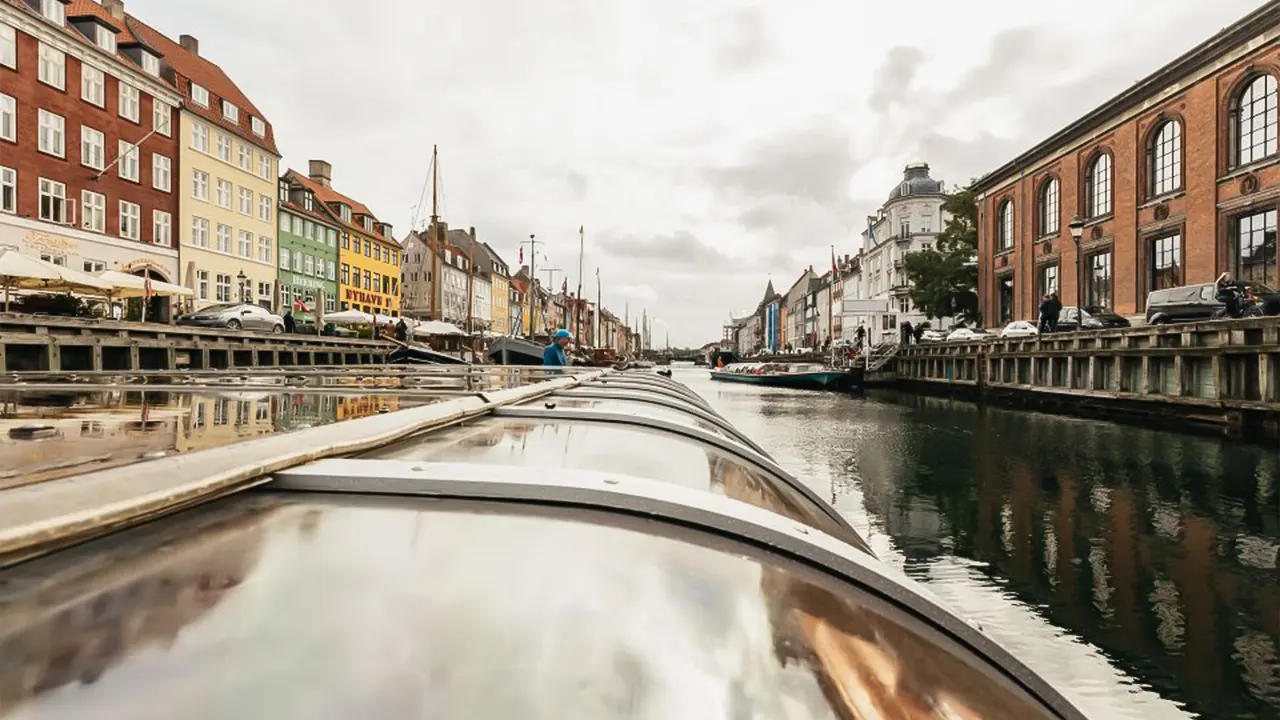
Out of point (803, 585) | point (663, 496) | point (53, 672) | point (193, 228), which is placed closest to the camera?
point (53, 672)

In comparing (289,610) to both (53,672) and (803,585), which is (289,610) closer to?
(53,672)

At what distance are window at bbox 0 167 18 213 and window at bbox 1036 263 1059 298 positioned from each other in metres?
42.2

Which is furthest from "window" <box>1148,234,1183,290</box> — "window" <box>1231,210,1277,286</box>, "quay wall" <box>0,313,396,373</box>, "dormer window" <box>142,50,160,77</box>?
"dormer window" <box>142,50,160,77</box>

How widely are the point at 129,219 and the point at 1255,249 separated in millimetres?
39805

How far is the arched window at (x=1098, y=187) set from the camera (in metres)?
33.3

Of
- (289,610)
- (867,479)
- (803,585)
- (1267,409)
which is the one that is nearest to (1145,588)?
(867,479)

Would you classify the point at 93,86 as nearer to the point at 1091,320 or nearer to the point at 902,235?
the point at 1091,320

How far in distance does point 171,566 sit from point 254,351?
783 inches

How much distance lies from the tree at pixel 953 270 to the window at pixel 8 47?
46.3 meters

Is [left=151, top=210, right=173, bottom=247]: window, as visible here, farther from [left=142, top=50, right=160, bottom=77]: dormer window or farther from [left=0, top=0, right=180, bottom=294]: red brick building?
[left=142, top=50, right=160, bottom=77]: dormer window

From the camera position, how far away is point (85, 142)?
26.9 metres

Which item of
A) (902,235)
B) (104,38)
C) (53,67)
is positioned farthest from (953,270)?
(53,67)

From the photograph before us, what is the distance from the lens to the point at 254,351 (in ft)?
61.6

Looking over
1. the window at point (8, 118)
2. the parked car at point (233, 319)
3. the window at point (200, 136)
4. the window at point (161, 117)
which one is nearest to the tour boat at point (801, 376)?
the parked car at point (233, 319)
